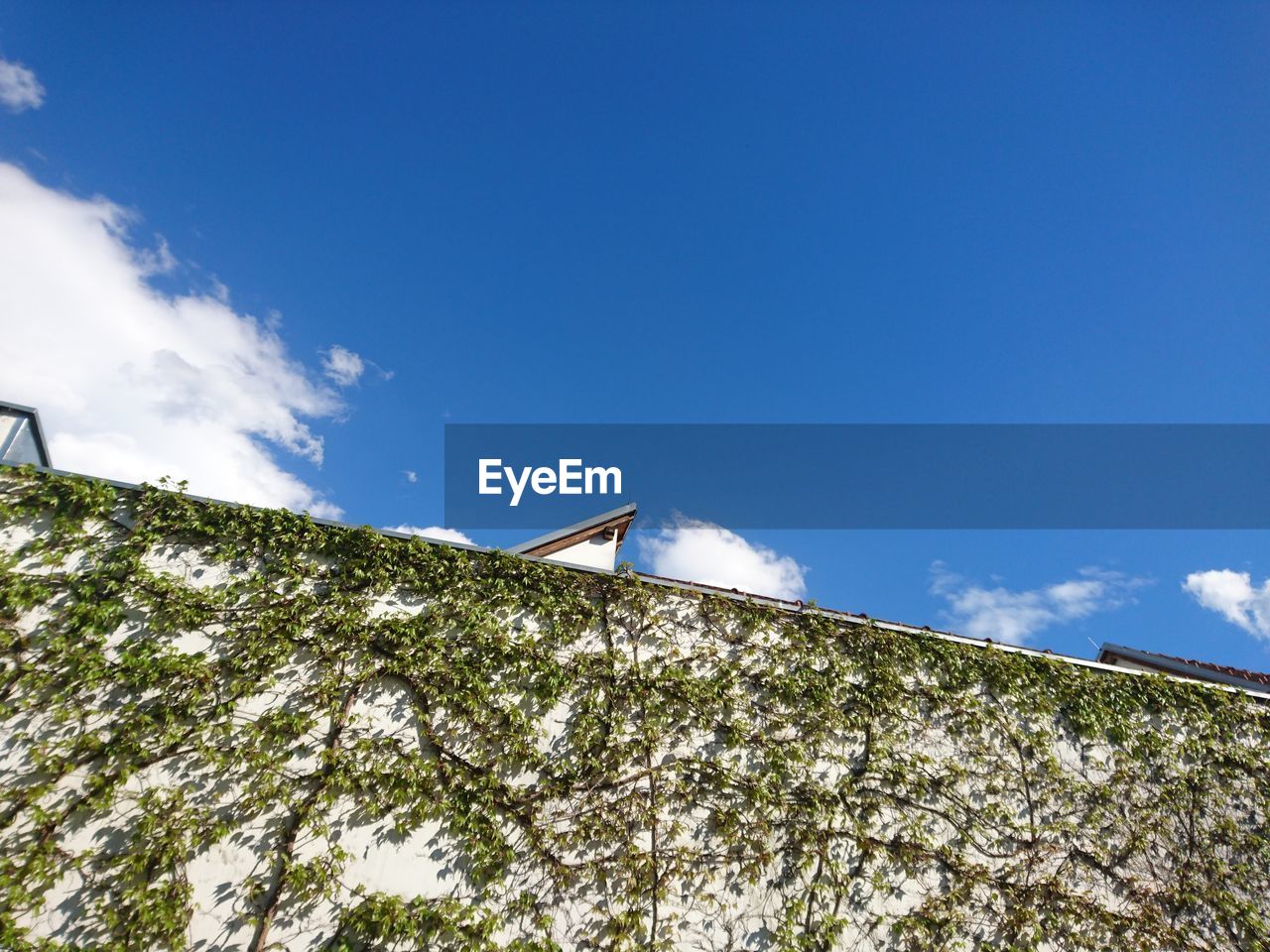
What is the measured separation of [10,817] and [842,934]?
5.55m

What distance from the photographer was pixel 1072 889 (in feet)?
16.1

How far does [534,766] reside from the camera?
442cm

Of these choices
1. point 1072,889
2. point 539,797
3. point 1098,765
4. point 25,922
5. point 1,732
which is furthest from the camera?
point 1098,765

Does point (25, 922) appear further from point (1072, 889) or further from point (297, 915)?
point (1072, 889)

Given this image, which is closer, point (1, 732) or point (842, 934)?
point (1, 732)

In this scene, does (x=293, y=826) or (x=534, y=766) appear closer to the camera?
(x=293, y=826)

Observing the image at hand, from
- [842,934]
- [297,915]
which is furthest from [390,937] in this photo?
[842,934]

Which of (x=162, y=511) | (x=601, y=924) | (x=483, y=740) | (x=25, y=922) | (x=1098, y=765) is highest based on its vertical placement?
(x=162, y=511)

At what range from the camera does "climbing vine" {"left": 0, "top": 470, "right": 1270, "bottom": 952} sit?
376 cm

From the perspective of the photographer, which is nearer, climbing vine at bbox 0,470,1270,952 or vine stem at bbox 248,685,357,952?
vine stem at bbox 248,685,357,952

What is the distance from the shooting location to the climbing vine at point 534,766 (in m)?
3.76

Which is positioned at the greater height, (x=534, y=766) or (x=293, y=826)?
(x=534, y=766)

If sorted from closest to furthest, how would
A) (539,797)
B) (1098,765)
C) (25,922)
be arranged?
(25,922) < (539,797) < (1098,765)

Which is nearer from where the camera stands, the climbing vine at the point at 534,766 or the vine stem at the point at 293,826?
the vine stem at the point at 293,826
